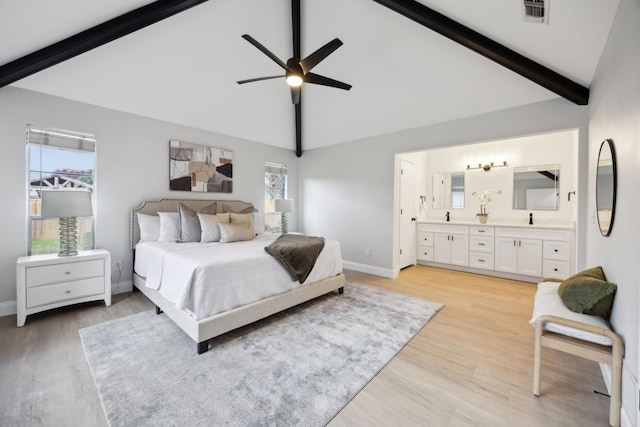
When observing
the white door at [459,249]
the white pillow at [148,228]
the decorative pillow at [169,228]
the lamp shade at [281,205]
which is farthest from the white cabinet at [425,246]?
the white pillow at [148,228]

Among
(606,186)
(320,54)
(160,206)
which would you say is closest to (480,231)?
(606,186)

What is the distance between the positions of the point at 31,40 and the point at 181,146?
1.87 metres

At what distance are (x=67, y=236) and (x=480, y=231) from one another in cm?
603

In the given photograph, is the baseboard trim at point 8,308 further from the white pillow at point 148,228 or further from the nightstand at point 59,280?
the white pillow at point 148,228

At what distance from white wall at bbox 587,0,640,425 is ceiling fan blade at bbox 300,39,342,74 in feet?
6.27

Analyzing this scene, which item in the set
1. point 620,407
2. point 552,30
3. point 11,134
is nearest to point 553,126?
point 552,30

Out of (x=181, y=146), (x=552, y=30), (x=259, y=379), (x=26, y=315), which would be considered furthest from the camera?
(x=181, y=146)

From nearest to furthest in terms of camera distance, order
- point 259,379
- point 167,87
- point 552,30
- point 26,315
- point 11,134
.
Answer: point 259,379 < point 552,30 < point 26,315 < point 11,134 < point 167,87

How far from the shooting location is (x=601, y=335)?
1522 mm

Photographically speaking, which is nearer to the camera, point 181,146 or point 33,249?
point 33,249

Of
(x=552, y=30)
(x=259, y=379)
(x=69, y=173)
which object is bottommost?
(x=259, y=379)

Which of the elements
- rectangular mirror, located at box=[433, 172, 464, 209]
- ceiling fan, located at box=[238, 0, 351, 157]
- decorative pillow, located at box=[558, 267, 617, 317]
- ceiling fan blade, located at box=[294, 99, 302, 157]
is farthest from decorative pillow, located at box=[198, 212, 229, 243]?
rectangular mirror, located at box=[433, 172, 464, 209]

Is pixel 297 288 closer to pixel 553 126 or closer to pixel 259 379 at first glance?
pixel 259 379

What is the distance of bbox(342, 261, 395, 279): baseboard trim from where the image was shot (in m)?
4.47
